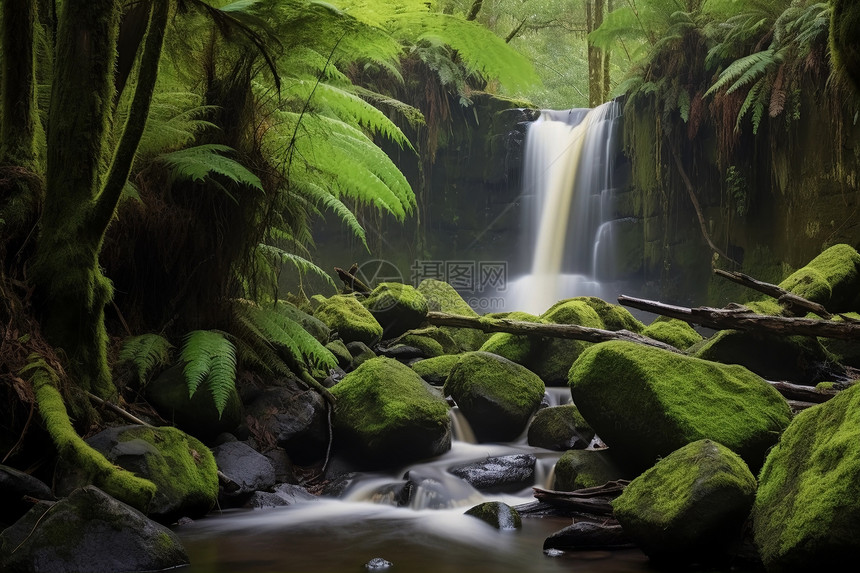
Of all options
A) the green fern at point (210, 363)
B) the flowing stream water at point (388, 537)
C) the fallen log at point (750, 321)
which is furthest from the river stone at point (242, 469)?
the fallen log at point (750, 321)

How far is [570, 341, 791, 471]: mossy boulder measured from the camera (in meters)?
3.78

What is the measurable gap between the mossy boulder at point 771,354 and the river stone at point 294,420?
138 inches

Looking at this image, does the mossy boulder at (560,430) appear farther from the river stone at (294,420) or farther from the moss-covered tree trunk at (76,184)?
the moss-covered tree trunk at (76,184)

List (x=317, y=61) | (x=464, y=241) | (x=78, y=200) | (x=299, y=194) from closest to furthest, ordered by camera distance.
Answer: (x=78, y=200)
(x=317, y=61)
(x=299, y=194)
(x=464, y=241)

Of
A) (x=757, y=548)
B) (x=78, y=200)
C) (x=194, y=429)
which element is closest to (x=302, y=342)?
(x=194, y=429)

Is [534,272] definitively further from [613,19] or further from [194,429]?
[194,429]

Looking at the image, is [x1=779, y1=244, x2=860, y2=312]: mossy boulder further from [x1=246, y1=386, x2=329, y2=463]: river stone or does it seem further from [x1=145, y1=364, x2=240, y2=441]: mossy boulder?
[x1=145, y1=364, x2=240, y2=441]: mossy boulder

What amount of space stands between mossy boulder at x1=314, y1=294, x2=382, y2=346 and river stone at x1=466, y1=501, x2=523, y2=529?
340 cm

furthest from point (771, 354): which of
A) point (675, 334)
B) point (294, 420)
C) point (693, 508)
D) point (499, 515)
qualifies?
point (294, 420)

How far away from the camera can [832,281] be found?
23.8ft

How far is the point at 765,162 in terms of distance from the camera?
1041 cm

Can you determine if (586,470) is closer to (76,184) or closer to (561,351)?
(561,351)

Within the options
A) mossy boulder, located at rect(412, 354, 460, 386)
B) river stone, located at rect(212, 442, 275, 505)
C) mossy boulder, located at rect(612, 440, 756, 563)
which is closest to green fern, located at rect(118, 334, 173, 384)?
river stone, located at rect(212, 442, 275, 505)

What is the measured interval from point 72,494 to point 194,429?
1475 millimetres
